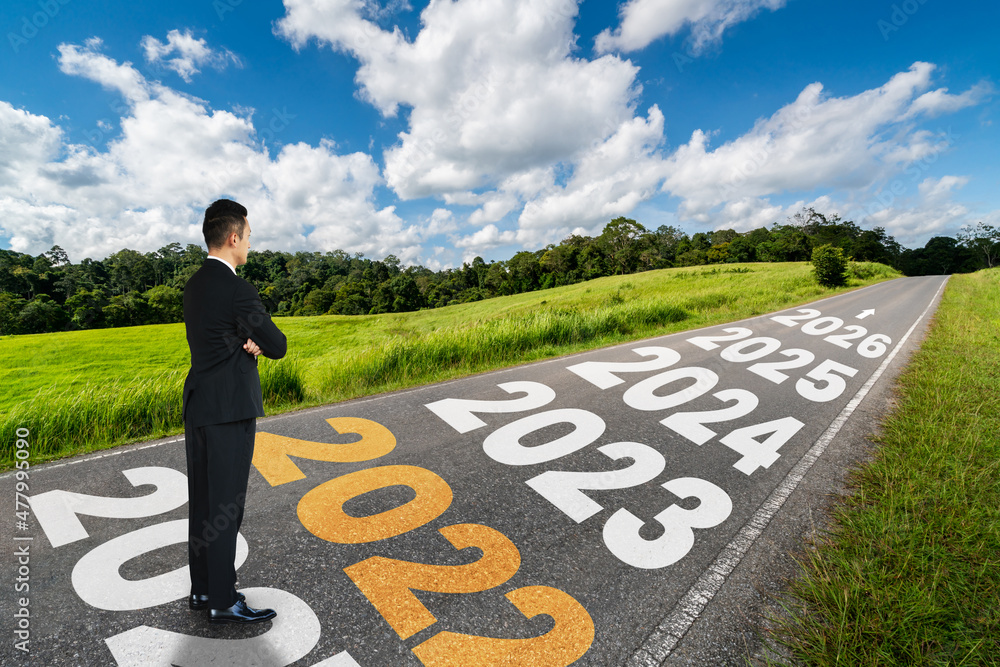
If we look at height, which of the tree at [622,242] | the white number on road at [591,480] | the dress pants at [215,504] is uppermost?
the tree at [622,242]

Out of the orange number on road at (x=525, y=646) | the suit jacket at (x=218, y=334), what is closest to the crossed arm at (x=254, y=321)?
the suit jacket at (x=218, y=334)

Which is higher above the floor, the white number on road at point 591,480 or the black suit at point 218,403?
the black suit at point 218,403

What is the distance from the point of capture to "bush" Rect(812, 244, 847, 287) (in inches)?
1081

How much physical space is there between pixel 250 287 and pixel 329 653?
5.89 feet

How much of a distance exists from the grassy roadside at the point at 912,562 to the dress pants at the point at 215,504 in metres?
2.82

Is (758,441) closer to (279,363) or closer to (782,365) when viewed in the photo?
(782,365)

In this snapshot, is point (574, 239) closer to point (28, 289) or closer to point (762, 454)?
point (28, 289)

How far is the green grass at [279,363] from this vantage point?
14.4 feet

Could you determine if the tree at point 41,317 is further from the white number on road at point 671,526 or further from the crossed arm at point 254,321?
the white number on road at point 671,526

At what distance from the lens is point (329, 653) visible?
76.6 inches

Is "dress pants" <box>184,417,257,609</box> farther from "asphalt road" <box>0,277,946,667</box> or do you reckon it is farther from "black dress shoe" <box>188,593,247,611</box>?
"asphalt road" <box>0,277,946,667</box>

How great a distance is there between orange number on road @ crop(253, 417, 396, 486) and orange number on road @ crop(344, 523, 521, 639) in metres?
1.48

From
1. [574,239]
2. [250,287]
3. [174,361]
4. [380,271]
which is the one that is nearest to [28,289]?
[174,361]

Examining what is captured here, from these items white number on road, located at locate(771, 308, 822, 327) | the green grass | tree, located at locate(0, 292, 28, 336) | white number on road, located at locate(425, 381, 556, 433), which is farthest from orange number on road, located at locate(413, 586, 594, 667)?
tree, located at locate(0, 292, 28, 336)
